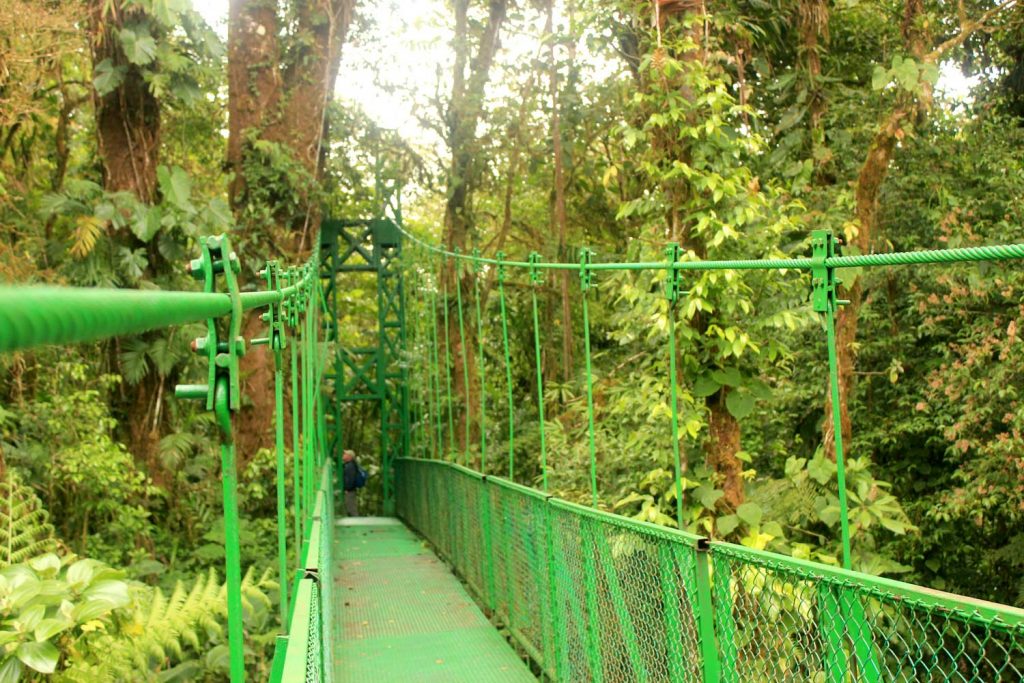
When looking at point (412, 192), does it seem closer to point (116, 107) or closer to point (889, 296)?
point (116, 107)

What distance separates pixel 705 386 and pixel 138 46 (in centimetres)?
507

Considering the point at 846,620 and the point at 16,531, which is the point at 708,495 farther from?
the point at 16,531

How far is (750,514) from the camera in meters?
4.29

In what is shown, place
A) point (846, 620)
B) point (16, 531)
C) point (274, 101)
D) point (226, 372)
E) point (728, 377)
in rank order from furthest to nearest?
point (274, 101), point (16, 531), point (728, 377), point (846, 620), point (226, 372)

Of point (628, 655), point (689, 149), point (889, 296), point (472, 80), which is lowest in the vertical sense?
point (628, 655)

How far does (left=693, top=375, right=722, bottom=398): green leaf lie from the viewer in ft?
15.8

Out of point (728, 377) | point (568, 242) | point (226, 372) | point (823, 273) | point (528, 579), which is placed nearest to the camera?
point (226, 372)

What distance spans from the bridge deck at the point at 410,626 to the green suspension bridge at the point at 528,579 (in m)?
0.02

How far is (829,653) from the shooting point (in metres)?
2.04

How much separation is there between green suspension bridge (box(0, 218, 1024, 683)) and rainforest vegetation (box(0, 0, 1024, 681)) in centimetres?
51

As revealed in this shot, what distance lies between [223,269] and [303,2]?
30.4 ft

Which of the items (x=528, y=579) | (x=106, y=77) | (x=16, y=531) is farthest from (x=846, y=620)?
(x=106, y=77)

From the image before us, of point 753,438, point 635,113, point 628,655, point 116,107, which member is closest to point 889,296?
point 753,438

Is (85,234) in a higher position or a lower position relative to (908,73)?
lower
